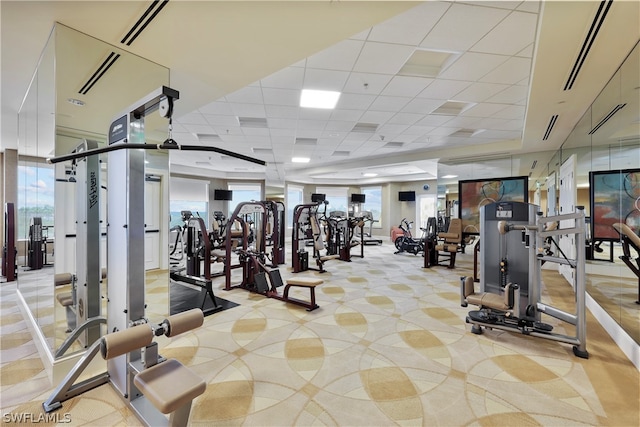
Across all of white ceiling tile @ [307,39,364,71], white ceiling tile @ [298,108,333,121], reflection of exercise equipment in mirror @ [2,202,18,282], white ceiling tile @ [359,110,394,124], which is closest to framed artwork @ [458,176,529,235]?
white ceiling tile @ [359,110,394,124]

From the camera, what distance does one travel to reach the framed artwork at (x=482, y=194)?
7.57m

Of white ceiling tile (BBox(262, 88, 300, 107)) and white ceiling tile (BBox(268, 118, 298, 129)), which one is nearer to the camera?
white ceiling tile (BBox(262, 88, 300, 107))

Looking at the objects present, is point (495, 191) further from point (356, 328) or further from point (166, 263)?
point (166, 263)

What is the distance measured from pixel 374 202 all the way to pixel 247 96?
35.9ft

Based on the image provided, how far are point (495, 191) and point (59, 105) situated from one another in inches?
360

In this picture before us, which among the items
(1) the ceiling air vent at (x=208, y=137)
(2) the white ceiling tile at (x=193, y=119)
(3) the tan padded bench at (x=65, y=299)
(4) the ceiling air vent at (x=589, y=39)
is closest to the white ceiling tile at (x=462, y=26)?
(4) the ceiling air vent at (x=589, y=39)

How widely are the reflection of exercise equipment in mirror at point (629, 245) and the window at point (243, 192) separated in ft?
35.5

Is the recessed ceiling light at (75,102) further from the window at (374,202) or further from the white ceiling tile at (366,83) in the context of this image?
the window at (374,202)

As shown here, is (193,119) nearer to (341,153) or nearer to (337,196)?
(341,153)

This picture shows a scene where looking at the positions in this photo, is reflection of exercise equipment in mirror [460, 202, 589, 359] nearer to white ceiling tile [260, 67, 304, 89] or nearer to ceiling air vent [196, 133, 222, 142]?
white ceiling tile [260, 67, 304, 89]

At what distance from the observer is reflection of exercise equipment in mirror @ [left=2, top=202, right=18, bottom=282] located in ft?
17.4

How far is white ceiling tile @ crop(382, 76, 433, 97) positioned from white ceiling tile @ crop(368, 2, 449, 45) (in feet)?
2.79

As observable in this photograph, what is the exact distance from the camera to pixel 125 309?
1.85 metres

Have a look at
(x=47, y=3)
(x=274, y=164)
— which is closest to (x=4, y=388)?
(x=47, y=3)
